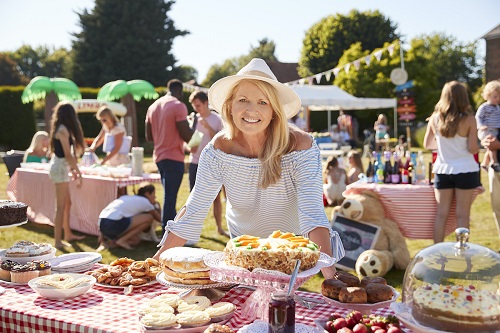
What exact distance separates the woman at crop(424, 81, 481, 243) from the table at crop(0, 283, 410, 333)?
3.50 metres

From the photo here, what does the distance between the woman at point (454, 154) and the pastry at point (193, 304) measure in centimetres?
388

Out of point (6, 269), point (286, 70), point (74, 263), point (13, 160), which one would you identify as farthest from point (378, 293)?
point (286, 70)

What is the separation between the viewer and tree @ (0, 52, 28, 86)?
4453 cm

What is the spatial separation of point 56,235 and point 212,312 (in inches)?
209

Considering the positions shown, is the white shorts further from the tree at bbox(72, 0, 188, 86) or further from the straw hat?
the tree at bbox(72, 0, 188, 86)

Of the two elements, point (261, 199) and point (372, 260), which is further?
point (372, 260)

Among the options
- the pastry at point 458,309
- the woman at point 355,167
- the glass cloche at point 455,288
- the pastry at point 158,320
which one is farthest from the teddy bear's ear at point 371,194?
the pastry at point 158,320

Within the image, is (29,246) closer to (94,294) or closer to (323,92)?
(94,294)

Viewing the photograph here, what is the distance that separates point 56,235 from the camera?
6.68 m

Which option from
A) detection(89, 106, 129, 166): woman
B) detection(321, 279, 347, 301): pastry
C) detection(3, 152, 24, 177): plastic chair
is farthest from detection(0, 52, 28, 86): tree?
detection(321, 279, 347, 301): pastry

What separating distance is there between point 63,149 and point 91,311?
4.54m

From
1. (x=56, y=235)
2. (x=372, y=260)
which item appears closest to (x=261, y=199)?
(x=372, y=260)

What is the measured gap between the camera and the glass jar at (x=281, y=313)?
5.04 feet

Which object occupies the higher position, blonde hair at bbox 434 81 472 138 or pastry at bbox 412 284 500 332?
blonde hair at bbox 434 81 472 138
